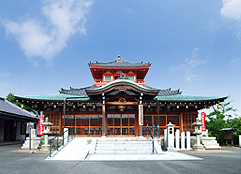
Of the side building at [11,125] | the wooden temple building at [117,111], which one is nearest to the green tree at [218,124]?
the wooden temple building at [117,111]

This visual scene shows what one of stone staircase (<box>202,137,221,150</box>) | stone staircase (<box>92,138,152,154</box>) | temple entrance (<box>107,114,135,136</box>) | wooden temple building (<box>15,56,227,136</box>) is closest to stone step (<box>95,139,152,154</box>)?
stone staircase (<box>92,138,152,154</box>)

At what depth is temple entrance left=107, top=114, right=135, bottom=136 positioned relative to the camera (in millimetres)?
18312

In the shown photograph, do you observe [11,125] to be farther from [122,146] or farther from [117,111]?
[122,146]

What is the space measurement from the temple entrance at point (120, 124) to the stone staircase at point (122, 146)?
367 centimetres

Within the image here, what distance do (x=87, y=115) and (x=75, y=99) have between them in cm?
204

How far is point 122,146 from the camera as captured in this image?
1355 cm

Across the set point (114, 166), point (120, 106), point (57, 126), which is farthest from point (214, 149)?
point (57, 126)

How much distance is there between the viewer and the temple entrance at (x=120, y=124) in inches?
721

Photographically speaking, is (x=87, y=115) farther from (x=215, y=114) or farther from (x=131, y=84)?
(x=215, y=114)

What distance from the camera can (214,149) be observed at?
16188 mm

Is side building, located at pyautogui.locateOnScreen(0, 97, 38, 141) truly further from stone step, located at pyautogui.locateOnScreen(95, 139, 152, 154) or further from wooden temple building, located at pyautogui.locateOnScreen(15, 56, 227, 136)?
stone step, located at pyautogui.locateOnScreen(95, 139, 152, 154)

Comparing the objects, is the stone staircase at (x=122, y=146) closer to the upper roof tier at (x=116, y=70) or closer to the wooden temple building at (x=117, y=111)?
the wooden temple building at (x=117, y=111)

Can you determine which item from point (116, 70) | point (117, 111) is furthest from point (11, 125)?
point (117, 111)

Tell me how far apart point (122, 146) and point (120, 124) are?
194 inches
